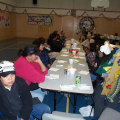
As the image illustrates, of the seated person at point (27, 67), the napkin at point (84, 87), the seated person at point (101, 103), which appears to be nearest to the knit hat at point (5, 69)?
the seated person at point (27, 67)

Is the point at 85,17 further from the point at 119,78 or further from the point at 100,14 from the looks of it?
the point at 119,78

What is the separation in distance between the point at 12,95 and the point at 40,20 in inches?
588

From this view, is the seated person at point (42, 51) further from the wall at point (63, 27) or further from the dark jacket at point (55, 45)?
the wall at point (63, 27)

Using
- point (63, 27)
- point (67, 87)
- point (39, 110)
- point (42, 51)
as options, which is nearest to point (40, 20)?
point (63, 27)

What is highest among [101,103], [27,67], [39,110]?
[27,67]

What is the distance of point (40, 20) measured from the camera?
51.9 ft

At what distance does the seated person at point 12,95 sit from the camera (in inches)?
70.9

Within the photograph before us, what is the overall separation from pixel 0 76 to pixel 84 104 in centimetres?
239

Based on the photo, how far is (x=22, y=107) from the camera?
1955 mm

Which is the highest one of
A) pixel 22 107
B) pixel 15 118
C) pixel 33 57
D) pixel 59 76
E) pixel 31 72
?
pixel 33 57

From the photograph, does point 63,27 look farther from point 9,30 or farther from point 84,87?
point 84,87

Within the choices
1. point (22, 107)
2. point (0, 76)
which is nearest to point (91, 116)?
point (22, 107)

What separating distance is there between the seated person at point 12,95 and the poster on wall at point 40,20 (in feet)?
48.2

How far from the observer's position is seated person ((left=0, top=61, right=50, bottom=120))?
1801 mm
